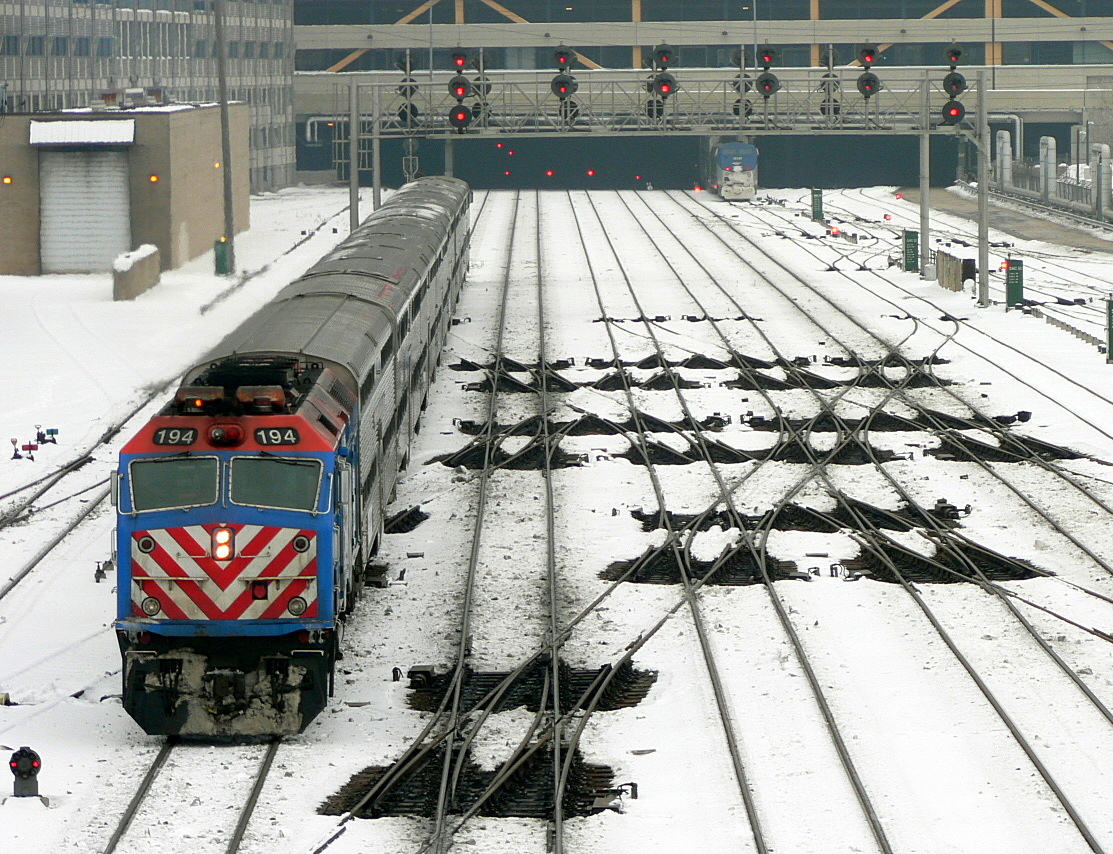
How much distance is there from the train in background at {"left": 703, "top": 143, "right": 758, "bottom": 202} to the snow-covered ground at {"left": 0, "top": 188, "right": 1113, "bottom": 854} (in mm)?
50452

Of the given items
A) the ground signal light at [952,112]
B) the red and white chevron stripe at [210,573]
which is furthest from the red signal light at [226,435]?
the ground signal light at [952,112]

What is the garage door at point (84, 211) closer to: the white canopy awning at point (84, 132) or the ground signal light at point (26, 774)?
the white canopy awning at point (84, 132)

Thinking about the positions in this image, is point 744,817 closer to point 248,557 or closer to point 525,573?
point 248,557

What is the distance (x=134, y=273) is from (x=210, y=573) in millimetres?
30358

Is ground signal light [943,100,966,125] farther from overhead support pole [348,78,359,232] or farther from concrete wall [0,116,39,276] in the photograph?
concrete wall [0,116,39,276]

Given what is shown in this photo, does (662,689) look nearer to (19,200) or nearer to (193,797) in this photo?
(193,797)

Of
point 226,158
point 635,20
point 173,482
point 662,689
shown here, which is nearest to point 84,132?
point 226,158

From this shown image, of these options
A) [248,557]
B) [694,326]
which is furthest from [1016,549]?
[694,326]

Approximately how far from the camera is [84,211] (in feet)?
159

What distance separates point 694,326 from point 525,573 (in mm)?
20176

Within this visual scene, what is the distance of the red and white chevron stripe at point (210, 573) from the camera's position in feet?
46.0

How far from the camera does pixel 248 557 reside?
46.1 ft

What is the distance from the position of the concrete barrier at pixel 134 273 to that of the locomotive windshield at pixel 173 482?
29136 millimetres

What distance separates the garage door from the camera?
4816 centimetres
